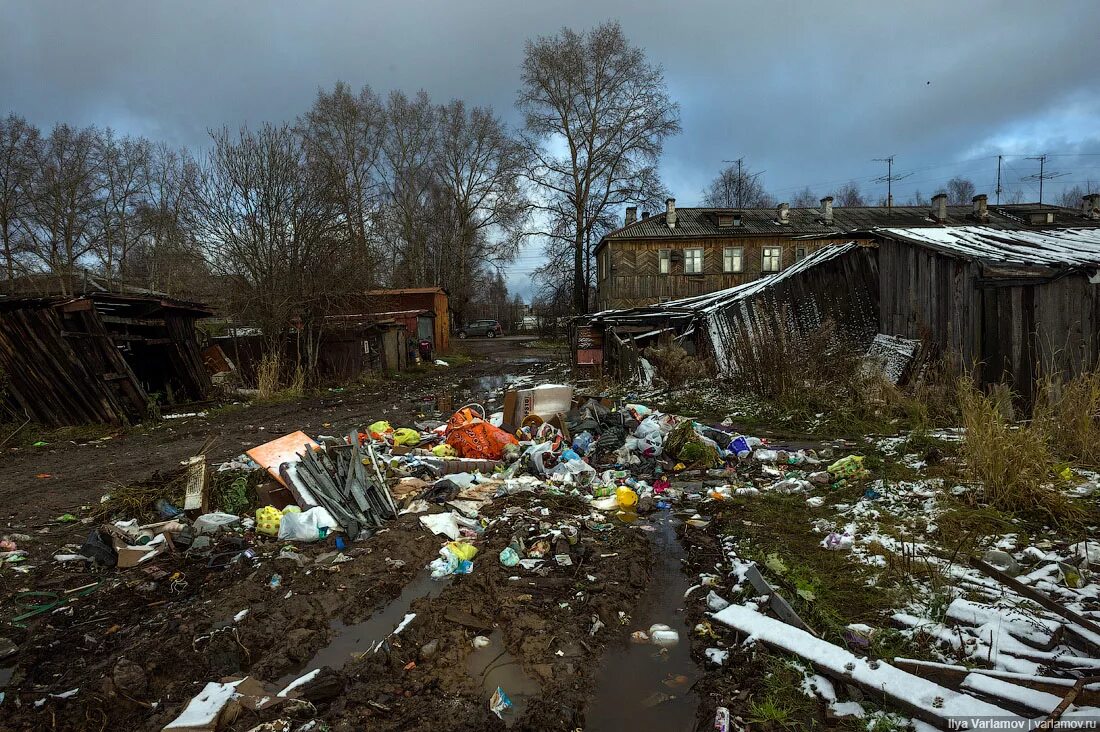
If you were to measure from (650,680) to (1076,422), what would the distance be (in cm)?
464

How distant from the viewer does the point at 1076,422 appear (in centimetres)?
484

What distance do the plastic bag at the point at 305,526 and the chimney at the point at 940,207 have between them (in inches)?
1331

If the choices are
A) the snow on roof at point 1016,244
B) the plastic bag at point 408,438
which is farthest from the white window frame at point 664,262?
the plastic bag at point 408,438

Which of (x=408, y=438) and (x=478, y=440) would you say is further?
(x=408, y=438)

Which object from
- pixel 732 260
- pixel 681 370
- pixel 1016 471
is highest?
pixel 732 260

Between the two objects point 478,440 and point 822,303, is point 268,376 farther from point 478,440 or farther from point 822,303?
point 822,303

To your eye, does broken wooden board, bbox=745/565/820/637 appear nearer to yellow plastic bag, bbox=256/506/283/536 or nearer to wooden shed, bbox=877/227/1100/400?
yellow plastic bag, bbox=256/506/283/536

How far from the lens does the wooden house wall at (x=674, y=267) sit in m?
27.0

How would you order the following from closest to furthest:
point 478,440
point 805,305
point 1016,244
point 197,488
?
point 197,488 → point 478,440 → point 1016,244 → point 805,305

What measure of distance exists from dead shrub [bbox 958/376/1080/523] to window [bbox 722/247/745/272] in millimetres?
24005

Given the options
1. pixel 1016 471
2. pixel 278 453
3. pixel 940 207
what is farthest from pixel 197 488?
pixel 940 207

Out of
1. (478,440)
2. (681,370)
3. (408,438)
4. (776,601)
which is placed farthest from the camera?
(681,370)

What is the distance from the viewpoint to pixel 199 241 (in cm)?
1359

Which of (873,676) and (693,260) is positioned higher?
(693,260)
